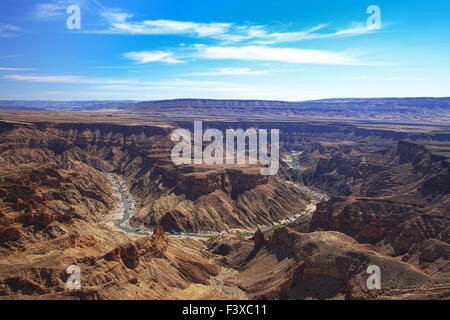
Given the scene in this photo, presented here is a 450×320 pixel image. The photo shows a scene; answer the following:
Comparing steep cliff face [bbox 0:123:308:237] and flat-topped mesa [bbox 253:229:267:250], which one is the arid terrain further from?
steep cliff face [bbox 0:123:308:237]

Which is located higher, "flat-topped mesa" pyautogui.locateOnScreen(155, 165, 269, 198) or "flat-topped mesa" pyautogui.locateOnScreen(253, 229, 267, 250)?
"flat-topped mesa" pyautogui.locateOnScreen(155, 165, 269, 198)

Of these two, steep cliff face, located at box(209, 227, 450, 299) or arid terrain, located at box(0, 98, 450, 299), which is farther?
arid terrain, located at box(0, 98, 450, 299)

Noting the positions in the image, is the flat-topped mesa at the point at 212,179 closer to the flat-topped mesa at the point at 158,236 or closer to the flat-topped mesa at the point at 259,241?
→ the flat-topped mesa at the point at 259,241

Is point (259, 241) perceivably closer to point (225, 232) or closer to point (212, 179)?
point (225, 232)

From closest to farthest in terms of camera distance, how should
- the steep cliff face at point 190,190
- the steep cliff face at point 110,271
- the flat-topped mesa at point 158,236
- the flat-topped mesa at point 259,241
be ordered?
the steep cliff face at point 110,271 < the flat-topped mesa at point 158,236 < the flat-topped mesa at point 259,241 < the steep cliff face at point 190,190

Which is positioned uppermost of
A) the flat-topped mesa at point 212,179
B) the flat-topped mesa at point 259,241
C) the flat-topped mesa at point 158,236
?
the flat-topped mesa at point 212,179

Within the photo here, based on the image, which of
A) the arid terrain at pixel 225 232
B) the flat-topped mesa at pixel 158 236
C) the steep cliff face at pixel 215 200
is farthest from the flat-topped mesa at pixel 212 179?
the flat-topped mesa at pixel 158 236

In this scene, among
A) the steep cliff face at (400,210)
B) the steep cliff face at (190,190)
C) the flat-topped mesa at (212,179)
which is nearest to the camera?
the steep cliff face at (400,210)

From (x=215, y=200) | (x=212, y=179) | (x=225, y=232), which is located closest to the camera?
(x=225, y=232)

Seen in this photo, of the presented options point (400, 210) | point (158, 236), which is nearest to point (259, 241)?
point (158, 236)

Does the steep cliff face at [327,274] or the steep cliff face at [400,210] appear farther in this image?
the steep cliff face at [400,210]

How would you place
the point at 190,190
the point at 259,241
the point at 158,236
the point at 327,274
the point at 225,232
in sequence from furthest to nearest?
the point at 190,190
the point at 225,232
the point at 259,241
the point at 158,236
the point at 327,274

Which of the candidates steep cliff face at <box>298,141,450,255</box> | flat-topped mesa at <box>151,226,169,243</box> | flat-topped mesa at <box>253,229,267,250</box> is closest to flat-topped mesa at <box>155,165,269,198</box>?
steep cliff face at <box>298,141,450,255</box>
